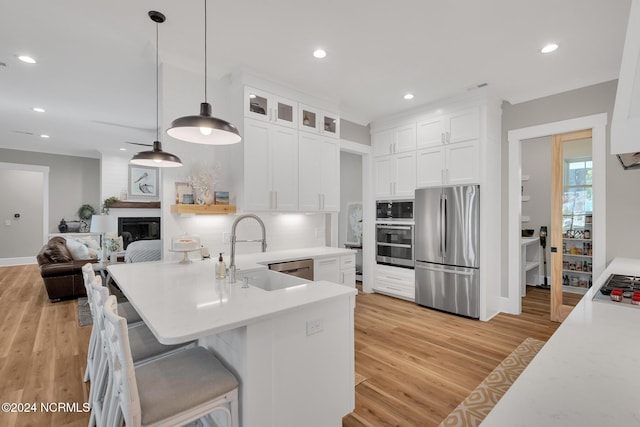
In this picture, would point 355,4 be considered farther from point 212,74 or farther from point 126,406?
point 126,406

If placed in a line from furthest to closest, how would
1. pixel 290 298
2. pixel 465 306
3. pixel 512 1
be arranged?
pixel 465 306
pixel 512 1
pixel 290 298

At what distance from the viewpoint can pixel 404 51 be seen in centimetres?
295

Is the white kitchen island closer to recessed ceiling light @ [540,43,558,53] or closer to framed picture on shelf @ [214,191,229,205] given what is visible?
framed picture on shelf @ [214,191,229,205]

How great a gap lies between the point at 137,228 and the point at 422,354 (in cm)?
755

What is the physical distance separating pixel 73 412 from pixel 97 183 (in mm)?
7749

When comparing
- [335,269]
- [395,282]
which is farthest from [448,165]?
[335,269]

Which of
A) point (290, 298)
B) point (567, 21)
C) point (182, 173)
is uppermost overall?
point (567, 21)

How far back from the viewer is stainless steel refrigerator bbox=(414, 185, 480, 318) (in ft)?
Result: 12.6

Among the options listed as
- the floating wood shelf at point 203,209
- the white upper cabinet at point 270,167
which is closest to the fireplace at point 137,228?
the floating wood shelf at point 203,209

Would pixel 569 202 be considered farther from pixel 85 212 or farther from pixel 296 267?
pixel 85 212

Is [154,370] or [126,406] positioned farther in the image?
[154,370]

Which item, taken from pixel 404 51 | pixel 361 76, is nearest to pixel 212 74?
pixel 361 76

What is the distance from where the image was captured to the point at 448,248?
4070 mm

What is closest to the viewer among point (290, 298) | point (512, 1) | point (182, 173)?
point (290, 298)
